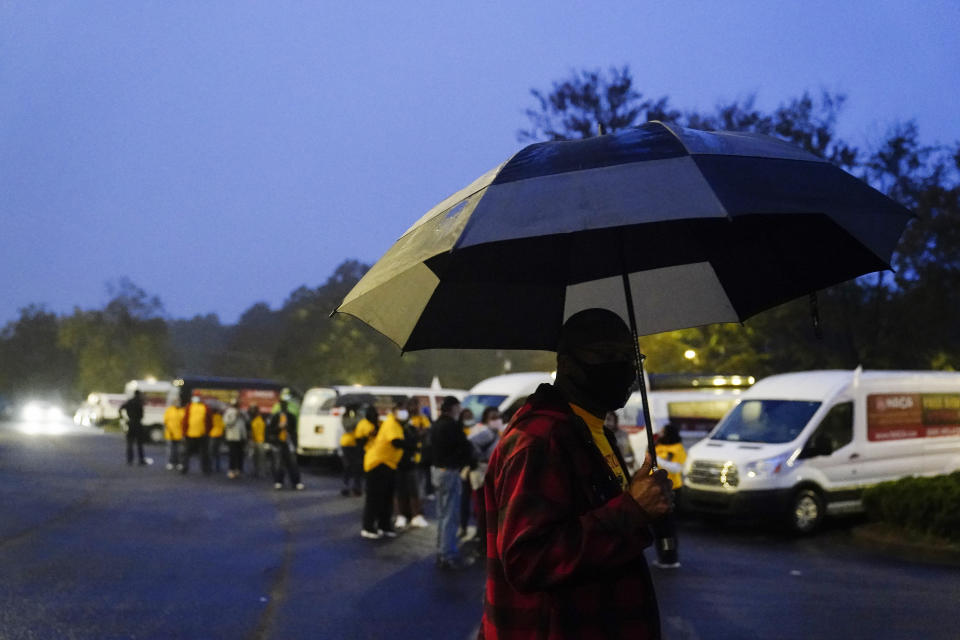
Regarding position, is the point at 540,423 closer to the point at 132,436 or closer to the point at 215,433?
the point at 215,433

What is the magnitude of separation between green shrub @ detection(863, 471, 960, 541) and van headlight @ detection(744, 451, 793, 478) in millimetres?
1148

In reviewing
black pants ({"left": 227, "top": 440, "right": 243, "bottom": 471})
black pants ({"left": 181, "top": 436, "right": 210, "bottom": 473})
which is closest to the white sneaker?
black pants ({"left": 227, "top": 440, "right": 243, "bottom": 471})

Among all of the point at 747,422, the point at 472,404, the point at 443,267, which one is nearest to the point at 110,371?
the point at 472,404

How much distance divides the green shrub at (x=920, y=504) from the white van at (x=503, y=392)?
310 inches

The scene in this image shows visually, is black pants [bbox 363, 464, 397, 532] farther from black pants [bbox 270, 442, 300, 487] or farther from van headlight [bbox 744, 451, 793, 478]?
black pants [bbox 270, 442, 300, 487]

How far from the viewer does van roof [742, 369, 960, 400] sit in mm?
15242

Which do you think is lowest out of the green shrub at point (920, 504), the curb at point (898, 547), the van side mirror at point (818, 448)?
the curb at point (898, 547)

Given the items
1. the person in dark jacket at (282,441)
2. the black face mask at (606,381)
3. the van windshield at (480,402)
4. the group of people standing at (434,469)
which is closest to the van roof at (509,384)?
the van windshield at (480,402)

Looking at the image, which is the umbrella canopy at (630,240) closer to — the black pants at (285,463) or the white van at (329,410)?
the black pants at (285,463)

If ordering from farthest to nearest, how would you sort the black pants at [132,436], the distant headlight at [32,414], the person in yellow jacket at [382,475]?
the distant headlight at [32,414]
the black pants at [132,436]
the person in yellow jacket at [382,475]

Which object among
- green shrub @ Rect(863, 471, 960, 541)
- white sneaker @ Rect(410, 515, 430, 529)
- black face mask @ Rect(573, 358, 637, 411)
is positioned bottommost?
white sneaker @ Rect(410, 515, 430, 529)

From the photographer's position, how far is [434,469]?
1146cm

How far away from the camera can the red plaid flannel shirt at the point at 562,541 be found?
8.00 ft

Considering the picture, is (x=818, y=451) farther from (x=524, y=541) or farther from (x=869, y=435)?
(x=524, y=541)
